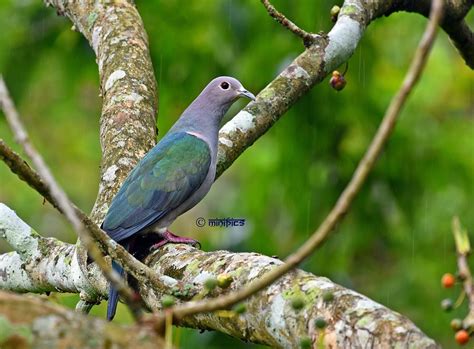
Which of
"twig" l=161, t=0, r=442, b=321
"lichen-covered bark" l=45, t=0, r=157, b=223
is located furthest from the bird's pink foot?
"twig" l=161, t=0, r=442, b=321

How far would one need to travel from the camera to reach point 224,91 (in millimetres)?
4504

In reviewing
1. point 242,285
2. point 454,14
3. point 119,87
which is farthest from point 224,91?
point 242,285

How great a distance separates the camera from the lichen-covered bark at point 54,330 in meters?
1.30

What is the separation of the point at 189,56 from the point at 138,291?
363cm

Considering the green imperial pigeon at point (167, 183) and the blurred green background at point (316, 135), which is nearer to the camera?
the green imperial pigeon at point (167, 183)

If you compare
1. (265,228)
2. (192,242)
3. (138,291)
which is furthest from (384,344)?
(265,228)

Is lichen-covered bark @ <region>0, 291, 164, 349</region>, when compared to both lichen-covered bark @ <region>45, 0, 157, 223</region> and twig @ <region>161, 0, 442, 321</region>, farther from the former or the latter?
lichen-covered bark @ <region>45, 0, 157, 223</region>

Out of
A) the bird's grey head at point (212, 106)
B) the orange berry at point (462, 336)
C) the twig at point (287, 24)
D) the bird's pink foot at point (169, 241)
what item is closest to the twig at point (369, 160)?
the orange berry at point (462, 336)

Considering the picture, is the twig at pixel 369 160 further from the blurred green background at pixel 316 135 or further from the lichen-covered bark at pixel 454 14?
the blurred green background at pixel 316 135

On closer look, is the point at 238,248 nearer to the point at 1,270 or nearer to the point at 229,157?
the point at 229,157

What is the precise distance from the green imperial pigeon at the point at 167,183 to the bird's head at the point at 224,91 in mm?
100

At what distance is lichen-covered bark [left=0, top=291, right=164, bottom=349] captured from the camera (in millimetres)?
1305

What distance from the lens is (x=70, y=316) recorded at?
4.40 ft

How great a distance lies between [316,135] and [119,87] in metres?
2.31
